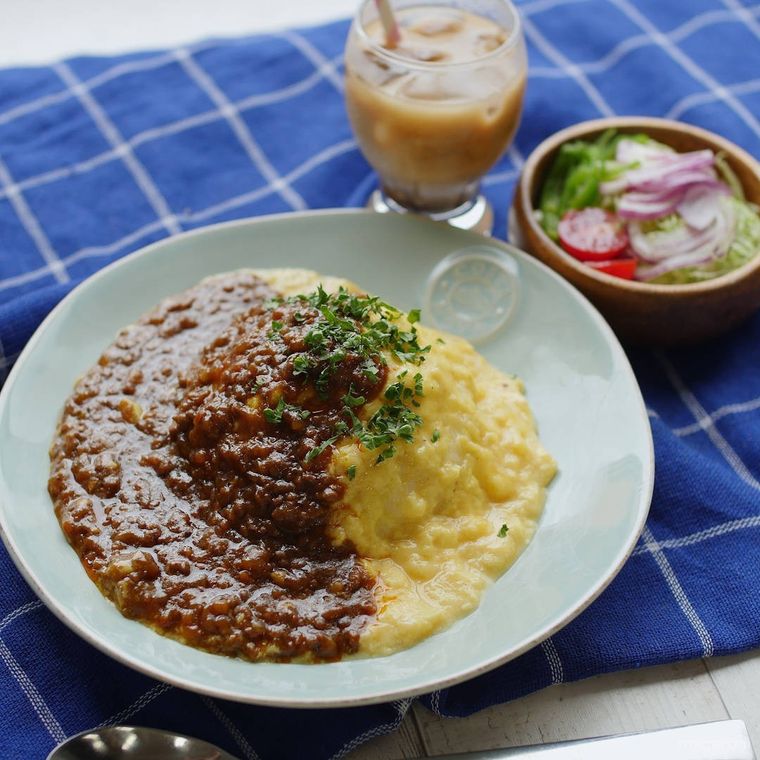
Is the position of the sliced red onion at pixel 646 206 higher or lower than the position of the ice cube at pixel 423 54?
lower

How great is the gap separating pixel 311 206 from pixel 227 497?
2.39 metres

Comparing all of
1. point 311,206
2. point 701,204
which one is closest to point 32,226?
point 311,206

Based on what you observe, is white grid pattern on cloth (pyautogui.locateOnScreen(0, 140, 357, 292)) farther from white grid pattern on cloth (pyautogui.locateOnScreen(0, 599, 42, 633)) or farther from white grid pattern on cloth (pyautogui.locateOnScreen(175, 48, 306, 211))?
white grid pattern on cloth (pyautogui.locateOnScreen(0, 599, 42, 633))

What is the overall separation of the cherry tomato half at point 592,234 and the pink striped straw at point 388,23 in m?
1.24

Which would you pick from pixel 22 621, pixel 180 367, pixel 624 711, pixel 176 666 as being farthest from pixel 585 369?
pixel 22 621

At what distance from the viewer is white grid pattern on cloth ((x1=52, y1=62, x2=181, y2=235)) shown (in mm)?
5477

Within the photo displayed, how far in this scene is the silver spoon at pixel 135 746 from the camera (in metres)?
3.23

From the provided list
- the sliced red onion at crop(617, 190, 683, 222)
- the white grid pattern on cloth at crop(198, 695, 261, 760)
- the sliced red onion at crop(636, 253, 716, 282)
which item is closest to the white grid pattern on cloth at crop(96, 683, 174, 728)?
the white grid pattern on cloth at crop(198, 695, 261, 760)

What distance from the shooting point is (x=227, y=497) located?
368 centimetres

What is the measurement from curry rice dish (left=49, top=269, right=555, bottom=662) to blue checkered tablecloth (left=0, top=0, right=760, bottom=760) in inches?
13.4

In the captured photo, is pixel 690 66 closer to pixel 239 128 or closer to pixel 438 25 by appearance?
pixel 438 25

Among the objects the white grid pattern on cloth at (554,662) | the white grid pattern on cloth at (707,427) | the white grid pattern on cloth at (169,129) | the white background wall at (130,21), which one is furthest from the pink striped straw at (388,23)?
the white grid pattern on cloth at (554,662)

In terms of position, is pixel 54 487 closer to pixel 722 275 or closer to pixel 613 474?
pixel 613 474

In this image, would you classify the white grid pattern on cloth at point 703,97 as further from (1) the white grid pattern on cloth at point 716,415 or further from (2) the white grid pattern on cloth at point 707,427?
(1) the white grid pattern on cloth at point 716,415
